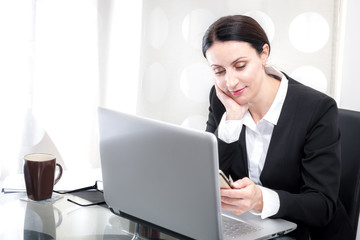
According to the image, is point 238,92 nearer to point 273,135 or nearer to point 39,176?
point 273,135

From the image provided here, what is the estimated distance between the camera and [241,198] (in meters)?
1.21

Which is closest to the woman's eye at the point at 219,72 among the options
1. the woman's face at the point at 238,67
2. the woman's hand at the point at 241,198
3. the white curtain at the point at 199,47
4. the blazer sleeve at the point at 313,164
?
the woman's face at the point at 238,67

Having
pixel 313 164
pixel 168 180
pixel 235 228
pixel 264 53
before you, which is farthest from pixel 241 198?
pixel 264 53

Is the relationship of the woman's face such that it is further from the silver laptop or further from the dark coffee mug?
the dark coffee mug

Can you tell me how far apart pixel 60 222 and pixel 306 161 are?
697 mm

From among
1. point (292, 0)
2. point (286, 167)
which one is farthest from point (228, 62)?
point (292, 0)

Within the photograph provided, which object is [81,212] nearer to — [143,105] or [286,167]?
[286,167]

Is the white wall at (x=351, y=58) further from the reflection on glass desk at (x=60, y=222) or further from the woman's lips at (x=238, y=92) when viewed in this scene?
the reflection on glass desk at (x=60, y=222)

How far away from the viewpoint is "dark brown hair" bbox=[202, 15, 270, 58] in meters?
1.51

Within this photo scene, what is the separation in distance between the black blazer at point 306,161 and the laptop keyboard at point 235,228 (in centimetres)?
16

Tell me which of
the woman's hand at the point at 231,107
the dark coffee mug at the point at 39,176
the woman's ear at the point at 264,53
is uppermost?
the woman's ear at the point at 264,53

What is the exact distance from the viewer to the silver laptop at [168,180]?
1.05 meters

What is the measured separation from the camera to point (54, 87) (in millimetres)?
2412

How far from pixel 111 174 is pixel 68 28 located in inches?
51.6
